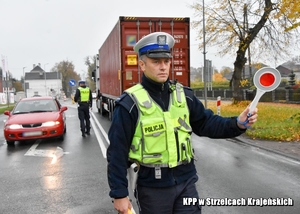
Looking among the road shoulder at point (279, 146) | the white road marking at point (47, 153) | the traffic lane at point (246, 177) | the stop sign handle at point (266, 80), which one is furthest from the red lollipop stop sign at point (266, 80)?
the white road marking at point (47, 153)

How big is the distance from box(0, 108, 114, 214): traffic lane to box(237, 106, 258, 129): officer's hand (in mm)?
2704

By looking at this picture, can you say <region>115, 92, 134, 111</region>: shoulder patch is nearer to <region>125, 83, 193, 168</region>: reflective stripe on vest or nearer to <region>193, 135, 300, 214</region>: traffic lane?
<region>125, 83, 193, 168</region>: reflective stripe on vest

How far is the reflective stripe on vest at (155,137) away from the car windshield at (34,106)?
9368 millimetres

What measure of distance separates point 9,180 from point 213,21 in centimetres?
1770

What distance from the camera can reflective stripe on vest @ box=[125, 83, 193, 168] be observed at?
2.42 meters

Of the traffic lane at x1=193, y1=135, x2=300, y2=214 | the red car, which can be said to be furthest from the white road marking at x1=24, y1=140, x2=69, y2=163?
the traffic lane at x1=193, y1=135, x2=300, y2=214

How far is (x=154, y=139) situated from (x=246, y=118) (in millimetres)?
689

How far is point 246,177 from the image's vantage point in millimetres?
6125

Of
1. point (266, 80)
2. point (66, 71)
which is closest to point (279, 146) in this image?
point (266, 80)

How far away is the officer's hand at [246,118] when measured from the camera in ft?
8.13

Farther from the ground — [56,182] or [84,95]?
[84,95]

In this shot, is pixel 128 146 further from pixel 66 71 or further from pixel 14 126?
pixel 66 71

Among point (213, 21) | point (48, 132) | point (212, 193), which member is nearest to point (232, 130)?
point (212, 193)

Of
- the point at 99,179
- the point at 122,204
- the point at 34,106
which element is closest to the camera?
the point at 122,204
